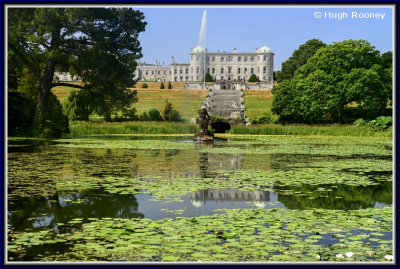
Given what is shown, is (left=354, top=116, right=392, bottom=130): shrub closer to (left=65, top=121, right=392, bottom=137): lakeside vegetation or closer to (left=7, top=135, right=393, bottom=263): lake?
(left=65, top=121, right=392, bottom=137): lakeside vegetation

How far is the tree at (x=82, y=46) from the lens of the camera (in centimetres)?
2916

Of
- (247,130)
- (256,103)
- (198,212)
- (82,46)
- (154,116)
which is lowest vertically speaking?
(198,212)

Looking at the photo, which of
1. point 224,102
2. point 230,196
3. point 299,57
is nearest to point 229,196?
point 230,196

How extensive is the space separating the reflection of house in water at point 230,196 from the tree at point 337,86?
108 ft

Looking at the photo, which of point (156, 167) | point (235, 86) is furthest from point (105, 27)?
point (235, 86)

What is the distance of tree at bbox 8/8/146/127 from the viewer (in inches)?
1148

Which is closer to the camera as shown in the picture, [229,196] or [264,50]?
[229,196]

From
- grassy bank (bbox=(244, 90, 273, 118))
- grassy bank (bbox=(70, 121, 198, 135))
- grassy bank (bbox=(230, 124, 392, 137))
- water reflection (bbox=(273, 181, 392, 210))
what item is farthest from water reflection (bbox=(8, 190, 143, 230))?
grassy bank (bbox=(244, 90, 273, 118))

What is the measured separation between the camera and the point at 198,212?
7.83 meters

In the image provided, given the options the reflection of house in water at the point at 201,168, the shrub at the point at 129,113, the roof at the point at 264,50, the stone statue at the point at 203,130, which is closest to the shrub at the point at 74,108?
the shrub at the point at 129,113

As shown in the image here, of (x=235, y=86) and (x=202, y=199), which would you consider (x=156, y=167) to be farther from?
(x=235, y=86)

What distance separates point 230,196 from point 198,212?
1.55 m

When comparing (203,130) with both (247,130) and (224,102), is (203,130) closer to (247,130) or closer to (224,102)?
(247,130)

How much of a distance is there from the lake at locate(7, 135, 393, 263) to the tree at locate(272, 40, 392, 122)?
2821 cm
